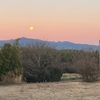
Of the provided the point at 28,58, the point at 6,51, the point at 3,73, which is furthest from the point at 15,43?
the point at 28,58

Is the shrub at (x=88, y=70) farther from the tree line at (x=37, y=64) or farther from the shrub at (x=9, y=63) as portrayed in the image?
the shrub at (x=9, y=63)

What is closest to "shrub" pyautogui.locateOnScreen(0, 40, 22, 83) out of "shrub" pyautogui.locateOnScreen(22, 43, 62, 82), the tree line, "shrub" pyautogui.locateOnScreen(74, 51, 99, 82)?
the tree line

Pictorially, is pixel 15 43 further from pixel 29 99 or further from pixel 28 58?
pixel 29 99

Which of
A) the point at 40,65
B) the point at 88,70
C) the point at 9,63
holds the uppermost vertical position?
the point at 9,63

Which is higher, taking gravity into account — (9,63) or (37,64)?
(9,63)

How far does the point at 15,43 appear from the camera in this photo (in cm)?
2434

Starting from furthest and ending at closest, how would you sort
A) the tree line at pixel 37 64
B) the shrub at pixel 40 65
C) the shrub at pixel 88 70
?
1. the shrub at pixel 40 65
2. the shrub at pixel 88 70
3. the tree line at pixel 37 64

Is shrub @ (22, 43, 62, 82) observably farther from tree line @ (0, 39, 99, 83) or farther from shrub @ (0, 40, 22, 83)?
shrub @ (0, 40, 22, 83)

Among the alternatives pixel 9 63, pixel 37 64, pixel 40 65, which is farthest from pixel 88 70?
pixel 9 63

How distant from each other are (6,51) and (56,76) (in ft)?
24.1

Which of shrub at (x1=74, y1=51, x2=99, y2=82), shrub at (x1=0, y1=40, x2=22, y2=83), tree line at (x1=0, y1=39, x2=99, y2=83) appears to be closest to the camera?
shrub at (x1=0, y1=40, x2=22, y2=83)

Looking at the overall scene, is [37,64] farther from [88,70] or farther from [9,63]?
[9,63]

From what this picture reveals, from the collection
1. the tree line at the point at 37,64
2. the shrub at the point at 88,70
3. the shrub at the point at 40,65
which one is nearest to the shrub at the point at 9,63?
the tree line at the point at 37,64

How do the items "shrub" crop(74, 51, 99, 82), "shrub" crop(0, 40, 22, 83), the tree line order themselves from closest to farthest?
"shrub" crop(0, 40, 22, 83) < the tree line < "shrub" crop(74, 51, 99, 82)
